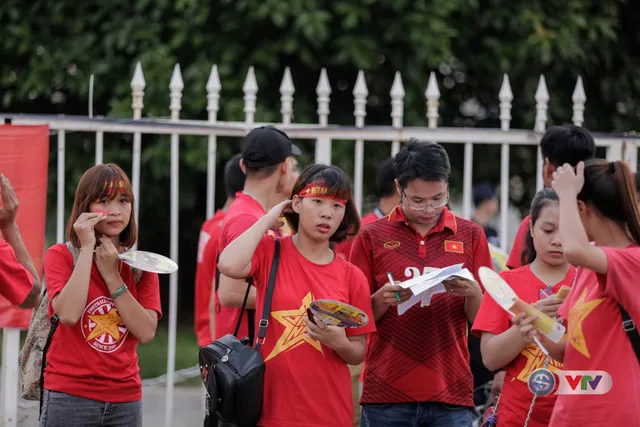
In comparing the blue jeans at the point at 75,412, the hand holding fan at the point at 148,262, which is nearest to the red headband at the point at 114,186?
the hand holding fan at the point at 148,262

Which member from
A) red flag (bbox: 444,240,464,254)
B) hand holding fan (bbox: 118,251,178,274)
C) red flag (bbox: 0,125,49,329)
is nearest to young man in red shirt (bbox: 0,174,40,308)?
hand holding fan (bbox: 118,251,178,274)

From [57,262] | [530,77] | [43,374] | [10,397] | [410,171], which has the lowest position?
[10,397]

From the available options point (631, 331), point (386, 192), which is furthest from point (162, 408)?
point (631, 331)

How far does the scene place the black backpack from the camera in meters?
4.04

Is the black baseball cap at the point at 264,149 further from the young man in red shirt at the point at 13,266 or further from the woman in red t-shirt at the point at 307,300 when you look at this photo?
the young man in red shirt at the point at 13,266

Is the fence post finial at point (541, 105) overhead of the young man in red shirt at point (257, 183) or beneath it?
overhead

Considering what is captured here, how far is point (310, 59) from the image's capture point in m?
9.09

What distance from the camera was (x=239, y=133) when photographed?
6.28 m

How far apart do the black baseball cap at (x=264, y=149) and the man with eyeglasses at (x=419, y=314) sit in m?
0.72

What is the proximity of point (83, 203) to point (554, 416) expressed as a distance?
2156 millimetres

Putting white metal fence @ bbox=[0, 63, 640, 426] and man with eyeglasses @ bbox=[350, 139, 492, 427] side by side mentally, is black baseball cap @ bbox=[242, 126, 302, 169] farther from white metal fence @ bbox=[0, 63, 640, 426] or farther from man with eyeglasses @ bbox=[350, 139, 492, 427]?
white metal fence @ bbox=[0, 63, 640, 426]

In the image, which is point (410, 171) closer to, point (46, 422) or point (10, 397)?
point (46, 422)

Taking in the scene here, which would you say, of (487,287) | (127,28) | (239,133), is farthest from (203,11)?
(487,287)

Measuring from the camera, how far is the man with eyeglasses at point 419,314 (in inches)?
176
